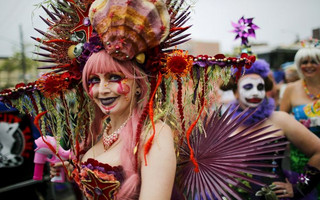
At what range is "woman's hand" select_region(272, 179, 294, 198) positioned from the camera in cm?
220

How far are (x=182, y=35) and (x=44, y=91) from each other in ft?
2.85

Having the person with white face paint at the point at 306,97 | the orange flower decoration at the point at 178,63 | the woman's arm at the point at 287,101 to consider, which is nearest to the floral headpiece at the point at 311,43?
the person with white face paint at the point at 306,97

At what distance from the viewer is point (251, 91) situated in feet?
8.13

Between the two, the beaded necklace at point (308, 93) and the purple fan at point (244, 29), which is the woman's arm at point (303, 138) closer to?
the purple fan at point (244, 29)

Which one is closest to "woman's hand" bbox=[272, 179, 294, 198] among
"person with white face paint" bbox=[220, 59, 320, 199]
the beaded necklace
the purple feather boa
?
"person with white face paint" bbox=[220, 59, 320, 199]

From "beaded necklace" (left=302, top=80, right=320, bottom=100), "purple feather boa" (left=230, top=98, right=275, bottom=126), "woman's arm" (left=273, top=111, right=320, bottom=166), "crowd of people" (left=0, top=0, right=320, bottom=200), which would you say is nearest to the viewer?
"crowd of people" (left=0, top=0, right=320, bottom=200)

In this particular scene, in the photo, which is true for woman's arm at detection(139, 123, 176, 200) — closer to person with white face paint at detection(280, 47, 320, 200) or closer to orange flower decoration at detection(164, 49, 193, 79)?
orange flower decoration at detection(164, 49, 193, 79)

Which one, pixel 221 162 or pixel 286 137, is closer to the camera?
pixel 221 162

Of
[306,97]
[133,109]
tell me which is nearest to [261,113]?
[306,97]

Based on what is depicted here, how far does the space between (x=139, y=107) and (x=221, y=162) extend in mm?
550

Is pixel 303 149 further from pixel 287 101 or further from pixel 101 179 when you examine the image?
pixel 101 179

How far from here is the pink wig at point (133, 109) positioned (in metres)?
1.42

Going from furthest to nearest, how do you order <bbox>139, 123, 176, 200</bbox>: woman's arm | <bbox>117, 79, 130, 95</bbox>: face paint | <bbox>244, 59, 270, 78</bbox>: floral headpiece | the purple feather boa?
1. <bbox>244, 59, 270, 78</bbox>: floral headpiece
2. the purple feather boa
3. <bbox>117, 79, 130, 95</bbox>: face paint
4. <bbox>139, 123, 176, 200</bbox>: woman's arm

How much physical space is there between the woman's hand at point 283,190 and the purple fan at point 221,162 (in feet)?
2.21
